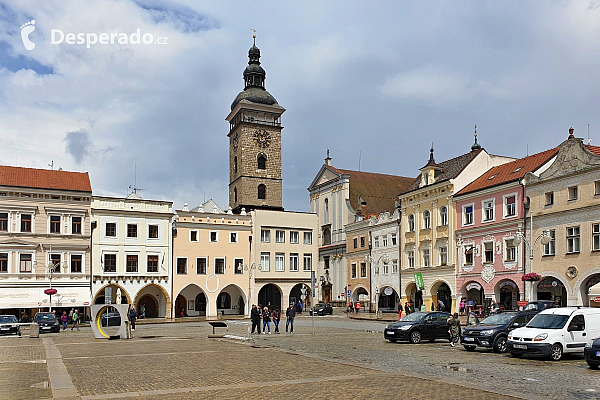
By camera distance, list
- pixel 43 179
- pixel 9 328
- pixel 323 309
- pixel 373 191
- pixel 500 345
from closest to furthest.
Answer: pixel 500 345 < pixel 9 328 < pixel 43 179 < pixel 323 309 < pixel 373 191

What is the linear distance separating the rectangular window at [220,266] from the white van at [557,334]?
45456 mm

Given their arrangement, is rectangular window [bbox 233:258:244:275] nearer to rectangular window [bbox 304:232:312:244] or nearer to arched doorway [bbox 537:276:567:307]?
rectangular window [bbox 304:232:312:244]

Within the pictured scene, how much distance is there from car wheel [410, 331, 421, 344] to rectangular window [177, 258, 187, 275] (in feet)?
125

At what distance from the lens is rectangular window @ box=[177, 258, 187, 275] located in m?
62.6

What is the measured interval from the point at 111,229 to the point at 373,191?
34929mm

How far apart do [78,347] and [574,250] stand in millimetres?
31759

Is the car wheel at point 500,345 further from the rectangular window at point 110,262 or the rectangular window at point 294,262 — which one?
the rectangular window at point 294,262

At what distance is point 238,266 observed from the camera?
65.8 m

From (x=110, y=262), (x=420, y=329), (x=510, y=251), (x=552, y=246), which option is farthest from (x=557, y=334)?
(x=110, y=262)

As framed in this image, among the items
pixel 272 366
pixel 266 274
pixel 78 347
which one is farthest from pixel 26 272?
pixel 272 366

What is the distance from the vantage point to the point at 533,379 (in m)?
15.9

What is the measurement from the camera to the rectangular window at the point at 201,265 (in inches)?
2505

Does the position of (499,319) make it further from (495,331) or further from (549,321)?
(549,321)

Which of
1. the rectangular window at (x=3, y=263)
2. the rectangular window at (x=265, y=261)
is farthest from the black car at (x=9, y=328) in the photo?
the rectangular window at (x=265, y=261)
